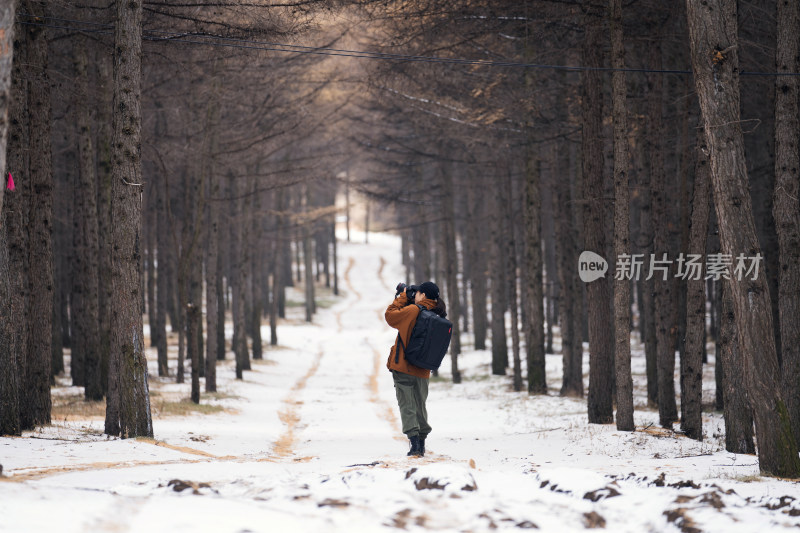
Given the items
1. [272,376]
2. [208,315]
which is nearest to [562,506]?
[208,315]

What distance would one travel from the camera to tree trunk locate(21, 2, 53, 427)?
1048cm

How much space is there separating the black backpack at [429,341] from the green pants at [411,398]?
310mm

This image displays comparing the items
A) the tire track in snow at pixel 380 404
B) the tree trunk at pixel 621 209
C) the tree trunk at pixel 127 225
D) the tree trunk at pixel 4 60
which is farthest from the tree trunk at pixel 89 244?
the tree trunk at pixel 621 209

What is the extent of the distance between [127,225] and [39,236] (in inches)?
86.0

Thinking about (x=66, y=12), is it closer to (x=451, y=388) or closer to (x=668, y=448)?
(x=668, y=448)

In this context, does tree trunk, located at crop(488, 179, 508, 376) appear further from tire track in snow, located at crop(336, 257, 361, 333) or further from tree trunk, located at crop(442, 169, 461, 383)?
tire track in snow, located at crop(336, 257, 361, 333)

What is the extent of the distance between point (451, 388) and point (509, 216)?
5524 mm

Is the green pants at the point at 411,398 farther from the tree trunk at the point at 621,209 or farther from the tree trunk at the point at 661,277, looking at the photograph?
the tree trunk at the point at 661,277

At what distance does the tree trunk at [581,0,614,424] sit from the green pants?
15.6ft

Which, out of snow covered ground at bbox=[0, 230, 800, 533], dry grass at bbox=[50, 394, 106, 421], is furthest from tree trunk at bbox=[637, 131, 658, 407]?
dry grass at bbox=[50, 394, 106, 421]

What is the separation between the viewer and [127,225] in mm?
9852

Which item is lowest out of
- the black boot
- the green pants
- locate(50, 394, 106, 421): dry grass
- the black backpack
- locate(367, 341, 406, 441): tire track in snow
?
locate(367, 341, 406, 441): tire track in snow

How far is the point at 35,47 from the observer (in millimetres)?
10469

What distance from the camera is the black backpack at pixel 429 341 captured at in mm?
8750
